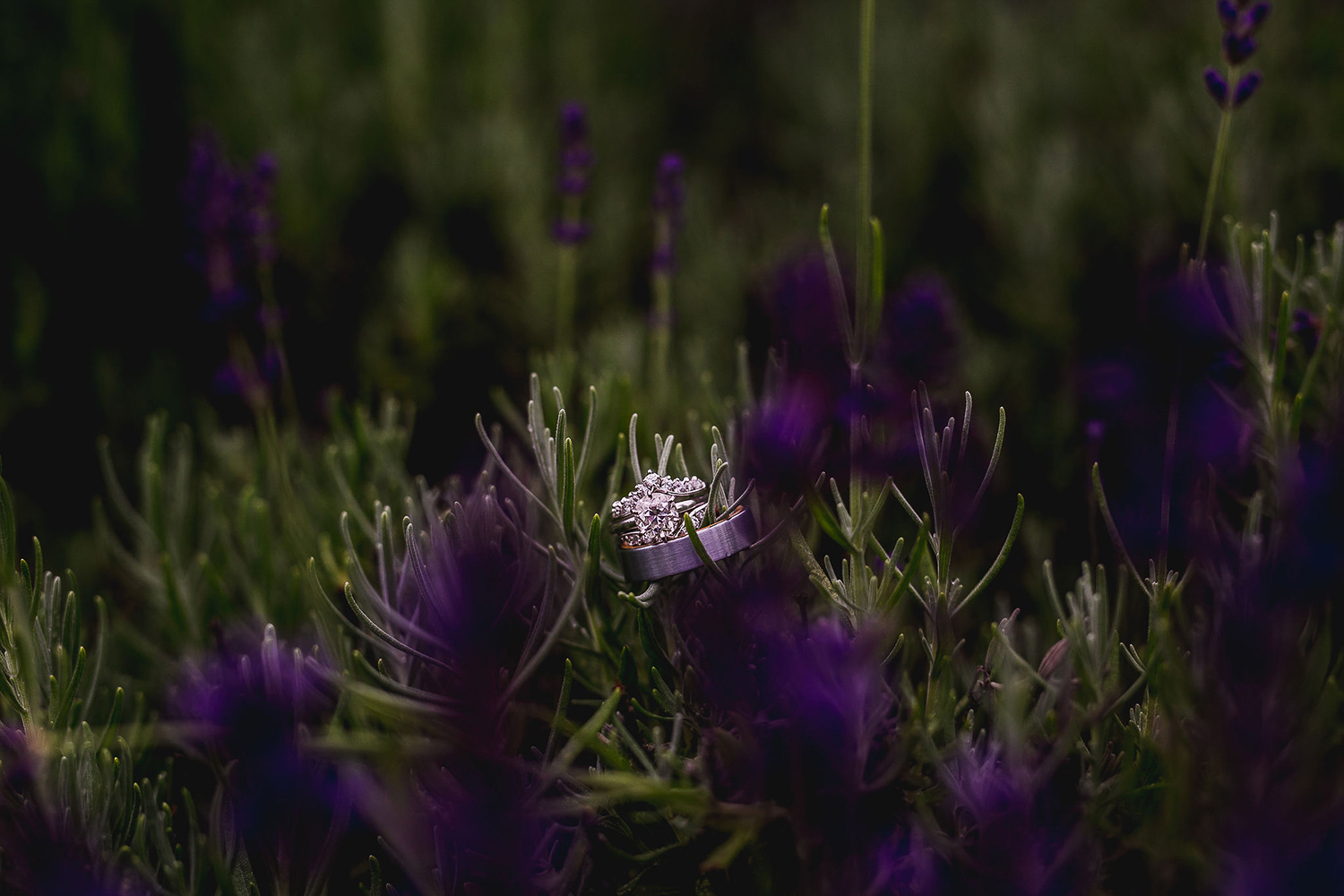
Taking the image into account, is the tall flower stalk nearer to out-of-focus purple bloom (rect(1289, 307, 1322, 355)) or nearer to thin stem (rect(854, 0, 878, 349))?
thin stem (rect(854, 0, 878, 349))

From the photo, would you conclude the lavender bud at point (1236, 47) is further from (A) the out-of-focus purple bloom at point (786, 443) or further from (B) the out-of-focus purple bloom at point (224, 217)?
(B) the out-of-focus purple bloom at point (224, 217)

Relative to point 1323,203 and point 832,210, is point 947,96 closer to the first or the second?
point 832,210

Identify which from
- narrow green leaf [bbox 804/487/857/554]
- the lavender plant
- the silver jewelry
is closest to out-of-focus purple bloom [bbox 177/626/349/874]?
the lavender plant

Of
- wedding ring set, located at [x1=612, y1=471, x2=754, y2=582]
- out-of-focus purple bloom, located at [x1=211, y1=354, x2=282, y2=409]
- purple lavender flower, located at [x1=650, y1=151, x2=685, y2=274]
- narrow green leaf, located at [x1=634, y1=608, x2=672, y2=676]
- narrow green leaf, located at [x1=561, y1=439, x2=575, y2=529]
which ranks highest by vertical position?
purple lavender flower, located at [x1=650, y1=151, x2=685, y2=274]

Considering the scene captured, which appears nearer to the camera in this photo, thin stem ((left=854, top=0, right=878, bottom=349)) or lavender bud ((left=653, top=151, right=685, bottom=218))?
thin stem ((left=854, top=0, right=878, bottom=349))

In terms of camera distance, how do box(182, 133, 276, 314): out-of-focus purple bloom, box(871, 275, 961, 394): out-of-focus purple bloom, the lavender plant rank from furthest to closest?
box(182, 133, 276, 314): out-of-focus purple bloom, box(871, 275, 961, 394): out-of-focus purple bloom, the lavender plant

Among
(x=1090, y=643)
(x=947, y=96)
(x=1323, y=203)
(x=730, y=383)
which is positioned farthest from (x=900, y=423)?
(x=947, y=96)

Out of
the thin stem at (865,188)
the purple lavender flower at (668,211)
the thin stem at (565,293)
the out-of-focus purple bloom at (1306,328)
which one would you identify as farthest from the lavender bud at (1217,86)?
the thin stem at (565,293)
